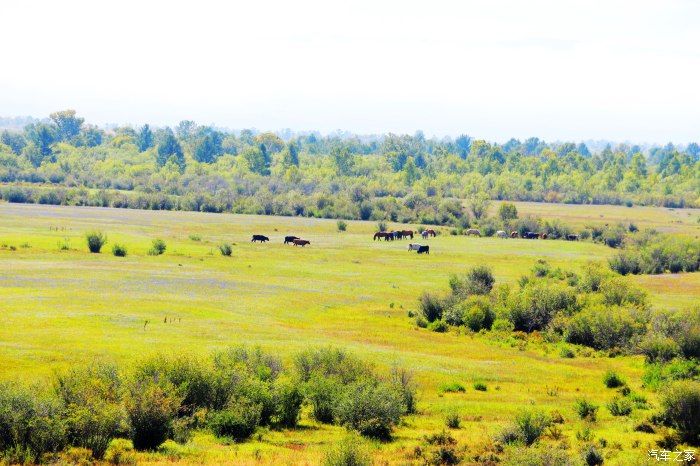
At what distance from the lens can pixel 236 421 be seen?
30797 mm

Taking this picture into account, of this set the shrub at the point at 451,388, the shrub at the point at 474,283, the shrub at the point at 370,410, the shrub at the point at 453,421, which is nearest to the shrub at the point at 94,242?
the shrub at the point at 474,283

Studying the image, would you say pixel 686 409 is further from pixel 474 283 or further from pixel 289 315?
pixel 474 283

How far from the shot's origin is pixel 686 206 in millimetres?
197875

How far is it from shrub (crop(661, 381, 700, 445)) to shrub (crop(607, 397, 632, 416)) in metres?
3.44

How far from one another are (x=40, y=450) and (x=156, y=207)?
127 metres

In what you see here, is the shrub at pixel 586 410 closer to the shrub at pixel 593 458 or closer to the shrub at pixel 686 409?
the shrub at pixel 686 409

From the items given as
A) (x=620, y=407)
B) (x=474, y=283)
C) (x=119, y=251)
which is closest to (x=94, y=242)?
(x=119, y=251)

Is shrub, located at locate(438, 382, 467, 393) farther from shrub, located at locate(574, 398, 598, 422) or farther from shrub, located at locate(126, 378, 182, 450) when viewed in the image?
shrub, located at locate(126, 378, 182, 450)

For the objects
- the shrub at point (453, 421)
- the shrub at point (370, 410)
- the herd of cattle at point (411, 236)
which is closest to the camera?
the shrub at point (370, 410)

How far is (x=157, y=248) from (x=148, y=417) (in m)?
59.4

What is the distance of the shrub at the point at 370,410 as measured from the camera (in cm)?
3174

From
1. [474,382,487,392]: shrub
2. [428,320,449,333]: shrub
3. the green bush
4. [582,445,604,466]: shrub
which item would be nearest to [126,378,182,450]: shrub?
the green bush

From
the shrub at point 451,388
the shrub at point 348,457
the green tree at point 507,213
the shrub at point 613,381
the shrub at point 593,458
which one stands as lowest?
the shrub at point 451,388

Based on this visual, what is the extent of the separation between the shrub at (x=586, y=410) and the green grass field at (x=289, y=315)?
0.48m
